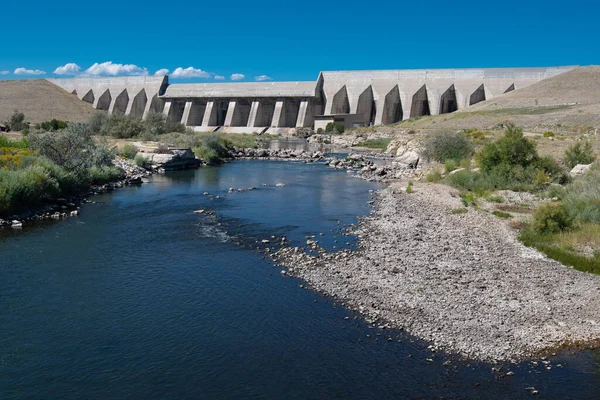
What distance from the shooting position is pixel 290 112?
68.7m

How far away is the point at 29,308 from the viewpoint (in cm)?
917

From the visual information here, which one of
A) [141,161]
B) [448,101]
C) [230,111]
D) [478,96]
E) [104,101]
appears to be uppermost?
[478,96]

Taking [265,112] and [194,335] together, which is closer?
[194,335]

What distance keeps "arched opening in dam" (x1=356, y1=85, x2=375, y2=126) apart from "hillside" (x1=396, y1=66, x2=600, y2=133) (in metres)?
7.29

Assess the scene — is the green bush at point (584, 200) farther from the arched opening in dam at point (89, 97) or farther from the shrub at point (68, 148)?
the arched opening in dam at point (89, 97)

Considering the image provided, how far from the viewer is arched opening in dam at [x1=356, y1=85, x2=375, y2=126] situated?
65.5m

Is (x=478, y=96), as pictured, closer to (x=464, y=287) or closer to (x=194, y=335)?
(x=464, y=287)

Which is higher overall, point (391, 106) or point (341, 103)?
point (391, 106)

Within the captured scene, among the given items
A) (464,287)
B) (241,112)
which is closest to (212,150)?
(464,287)

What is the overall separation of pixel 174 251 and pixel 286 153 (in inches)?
1162

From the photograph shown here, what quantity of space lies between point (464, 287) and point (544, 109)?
138ft

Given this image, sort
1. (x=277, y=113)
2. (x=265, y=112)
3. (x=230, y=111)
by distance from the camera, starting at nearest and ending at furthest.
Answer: (x=277, y=113), (x=230, y=111), (x=265, y=112)

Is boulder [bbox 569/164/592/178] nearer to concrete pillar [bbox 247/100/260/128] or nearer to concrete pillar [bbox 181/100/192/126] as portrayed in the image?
concrete pillar [bbox 247/100/260/128]

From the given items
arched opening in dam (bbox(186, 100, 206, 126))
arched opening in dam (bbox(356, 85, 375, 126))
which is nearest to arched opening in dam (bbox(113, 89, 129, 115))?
arched opening in dam (bbox(186, 100, 206, 126))
